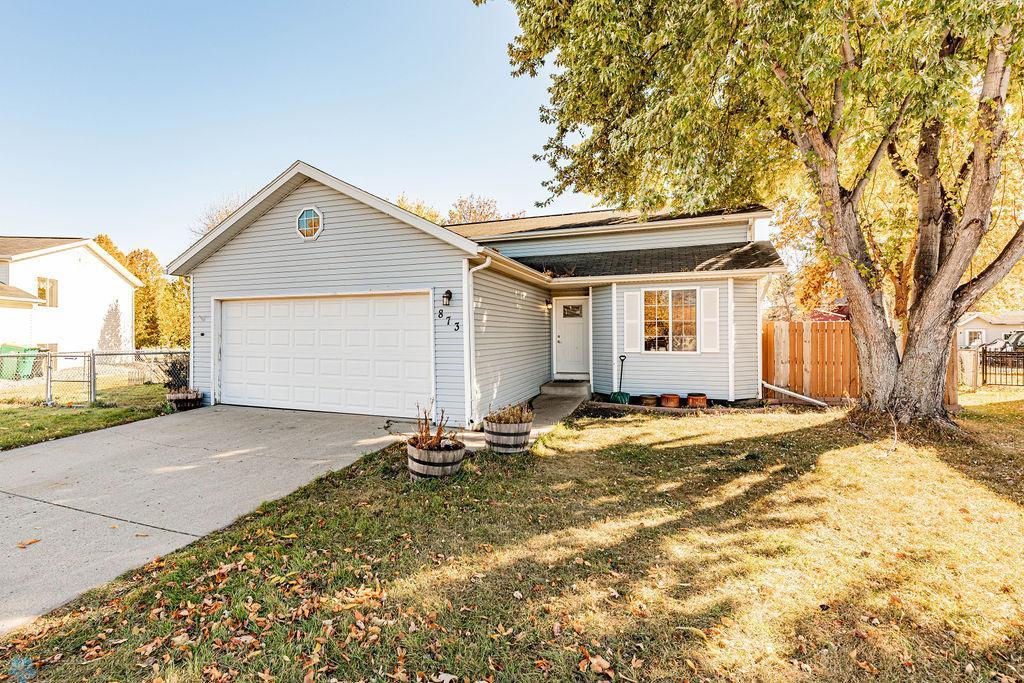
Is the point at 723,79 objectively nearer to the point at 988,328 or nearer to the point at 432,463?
the point at 432,463

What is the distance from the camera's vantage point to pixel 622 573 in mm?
3205

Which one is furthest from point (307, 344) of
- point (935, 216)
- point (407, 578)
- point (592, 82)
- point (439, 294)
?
point (935, 216)

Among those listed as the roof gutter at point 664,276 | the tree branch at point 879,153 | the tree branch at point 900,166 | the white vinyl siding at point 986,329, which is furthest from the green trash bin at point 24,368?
the white vinyl siding at point 986,329

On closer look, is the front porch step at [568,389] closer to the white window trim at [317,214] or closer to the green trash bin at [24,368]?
the white window trim at [317,214]

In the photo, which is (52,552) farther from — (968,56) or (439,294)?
(968,56)

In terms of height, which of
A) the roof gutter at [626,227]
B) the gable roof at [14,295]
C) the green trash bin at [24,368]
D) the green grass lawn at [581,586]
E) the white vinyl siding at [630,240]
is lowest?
the green grass lawn at [581,586]

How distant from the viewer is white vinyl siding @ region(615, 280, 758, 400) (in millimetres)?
9727

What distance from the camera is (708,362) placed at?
9.86 m

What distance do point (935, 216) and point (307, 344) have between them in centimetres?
1154

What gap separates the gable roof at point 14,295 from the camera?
47.5 ft

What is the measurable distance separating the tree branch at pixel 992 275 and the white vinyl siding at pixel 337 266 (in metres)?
7.92

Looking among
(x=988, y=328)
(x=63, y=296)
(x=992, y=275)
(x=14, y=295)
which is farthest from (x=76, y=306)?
(x=988, y=328)

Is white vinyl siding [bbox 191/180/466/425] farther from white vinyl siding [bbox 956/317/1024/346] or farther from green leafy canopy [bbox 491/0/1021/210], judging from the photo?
white vinyl siding [bbox 956/317/1024/346]

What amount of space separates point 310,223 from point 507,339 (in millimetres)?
4406
